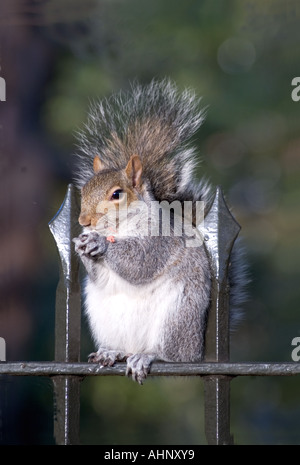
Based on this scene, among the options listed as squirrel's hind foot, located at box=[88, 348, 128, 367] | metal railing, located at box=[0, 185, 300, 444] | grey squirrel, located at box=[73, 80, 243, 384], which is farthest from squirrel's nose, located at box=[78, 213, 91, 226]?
squirrel's hind foot, located at box=[88, 348, 128, 367]

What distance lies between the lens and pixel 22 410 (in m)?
2.96

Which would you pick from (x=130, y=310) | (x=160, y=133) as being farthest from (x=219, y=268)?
(x=160, y=133)

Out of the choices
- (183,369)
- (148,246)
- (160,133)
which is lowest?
(183,369)

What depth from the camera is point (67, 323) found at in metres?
1.17

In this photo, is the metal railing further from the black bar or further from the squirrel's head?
the squirrel's head

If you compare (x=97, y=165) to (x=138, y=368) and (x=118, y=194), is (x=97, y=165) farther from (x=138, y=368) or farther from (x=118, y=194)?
(x=138, y=368)

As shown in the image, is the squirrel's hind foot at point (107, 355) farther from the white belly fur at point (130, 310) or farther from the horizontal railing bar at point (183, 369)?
the horizontal railing bar at point (183, 369)

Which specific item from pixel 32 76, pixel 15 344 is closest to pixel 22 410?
pixel 15 344

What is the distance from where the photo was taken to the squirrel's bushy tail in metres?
1.51

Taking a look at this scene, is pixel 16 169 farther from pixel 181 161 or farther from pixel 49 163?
pixel 181 161

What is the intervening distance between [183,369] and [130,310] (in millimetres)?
349

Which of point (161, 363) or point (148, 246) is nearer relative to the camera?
point (161, 363)

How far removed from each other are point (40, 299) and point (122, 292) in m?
1.70

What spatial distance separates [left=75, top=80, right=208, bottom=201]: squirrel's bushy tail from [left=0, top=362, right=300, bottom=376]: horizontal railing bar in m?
0.50
